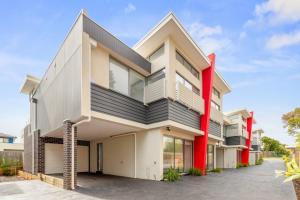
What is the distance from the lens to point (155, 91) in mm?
12617

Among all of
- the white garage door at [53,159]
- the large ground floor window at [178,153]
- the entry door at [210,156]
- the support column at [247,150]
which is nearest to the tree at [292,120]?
the support column at [247,150]

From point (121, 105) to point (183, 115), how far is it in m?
3.94

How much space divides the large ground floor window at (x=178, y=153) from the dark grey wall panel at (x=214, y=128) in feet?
8.89

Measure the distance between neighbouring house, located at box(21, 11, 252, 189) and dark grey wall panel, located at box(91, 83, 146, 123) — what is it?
0.04 metres

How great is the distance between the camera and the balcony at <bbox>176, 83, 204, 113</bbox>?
41.9 feet

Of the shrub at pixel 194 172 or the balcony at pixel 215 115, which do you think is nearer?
the shrub at pixel 194 172

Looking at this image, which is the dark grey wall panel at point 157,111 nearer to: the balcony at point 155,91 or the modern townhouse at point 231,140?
the balcony at point 155,91

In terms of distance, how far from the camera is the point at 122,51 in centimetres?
1167

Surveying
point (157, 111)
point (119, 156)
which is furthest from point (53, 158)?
point (157, 111)

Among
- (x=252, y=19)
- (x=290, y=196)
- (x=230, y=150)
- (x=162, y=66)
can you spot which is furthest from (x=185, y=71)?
(x=230, y=150)

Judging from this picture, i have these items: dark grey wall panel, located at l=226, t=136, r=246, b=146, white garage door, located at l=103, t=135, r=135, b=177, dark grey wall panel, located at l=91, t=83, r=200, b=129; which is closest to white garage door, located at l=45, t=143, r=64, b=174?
white garage door, located at l=103, t=135, r=135, b=177

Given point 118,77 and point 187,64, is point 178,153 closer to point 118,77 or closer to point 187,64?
point 187,64

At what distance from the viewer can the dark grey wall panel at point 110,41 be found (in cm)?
987

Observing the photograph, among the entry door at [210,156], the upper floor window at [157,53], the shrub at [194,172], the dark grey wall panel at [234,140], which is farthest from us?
the dark grey wall panel at [234,140]
